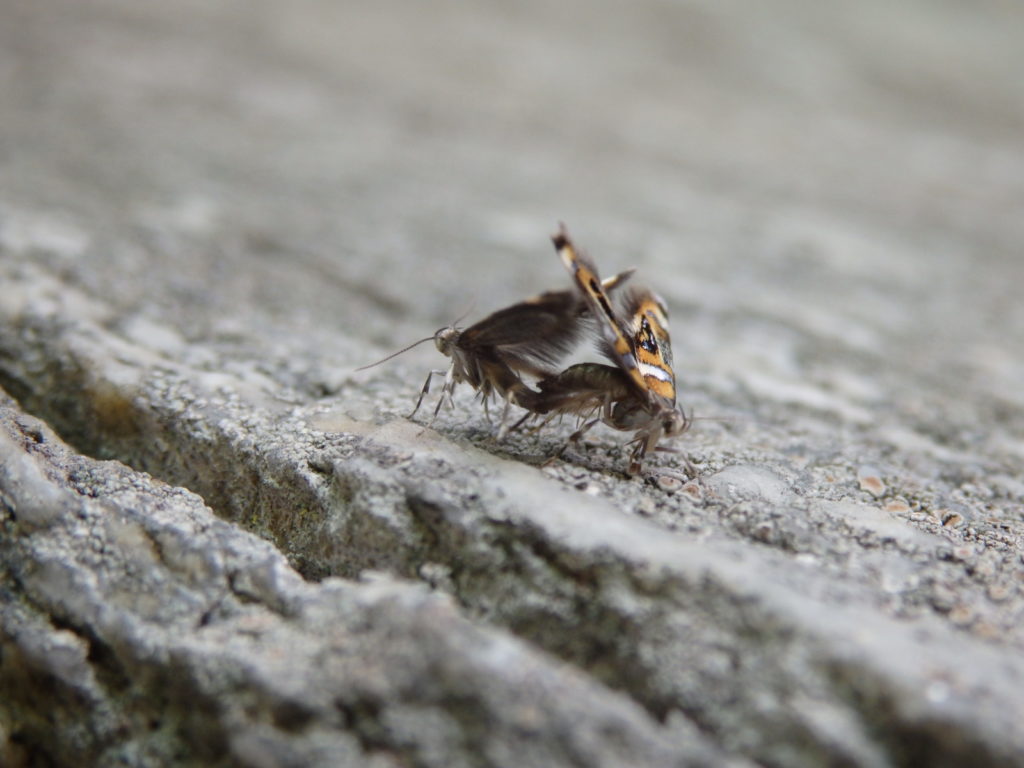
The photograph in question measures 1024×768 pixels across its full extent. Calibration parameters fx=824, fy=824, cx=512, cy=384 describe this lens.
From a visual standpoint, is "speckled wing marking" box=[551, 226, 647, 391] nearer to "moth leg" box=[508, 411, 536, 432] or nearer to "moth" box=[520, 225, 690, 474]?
"moth" box=[520, 225, 690, 474]

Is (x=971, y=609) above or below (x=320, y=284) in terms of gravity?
above

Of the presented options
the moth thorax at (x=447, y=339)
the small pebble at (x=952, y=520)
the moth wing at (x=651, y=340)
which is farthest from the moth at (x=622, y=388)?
the small pebble at (x=952, y=520)

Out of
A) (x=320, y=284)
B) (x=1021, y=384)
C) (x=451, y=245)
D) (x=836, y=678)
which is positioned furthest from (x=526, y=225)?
(x=836, y=678)

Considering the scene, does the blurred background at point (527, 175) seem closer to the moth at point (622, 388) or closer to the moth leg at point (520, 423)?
the moth leg at point (520, 423)

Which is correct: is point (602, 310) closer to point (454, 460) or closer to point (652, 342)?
point (652, 342)

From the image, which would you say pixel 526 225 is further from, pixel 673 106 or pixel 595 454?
pixel 673 106

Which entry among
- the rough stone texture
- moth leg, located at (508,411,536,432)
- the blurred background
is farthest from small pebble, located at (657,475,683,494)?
the blurred background
